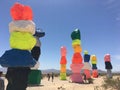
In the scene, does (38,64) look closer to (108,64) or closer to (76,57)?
(76,57)

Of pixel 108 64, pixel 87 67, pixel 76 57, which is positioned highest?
pixel 108 64

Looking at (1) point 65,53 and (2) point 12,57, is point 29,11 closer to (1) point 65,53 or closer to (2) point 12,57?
(2) point 12,57

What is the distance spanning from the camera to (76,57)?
28.4m

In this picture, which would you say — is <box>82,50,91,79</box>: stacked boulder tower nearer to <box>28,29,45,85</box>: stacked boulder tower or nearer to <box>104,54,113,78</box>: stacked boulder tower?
<box>104,54,113,78</box>: stacked boulder tower

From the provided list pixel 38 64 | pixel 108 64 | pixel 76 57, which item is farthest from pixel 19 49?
pixel 108 64

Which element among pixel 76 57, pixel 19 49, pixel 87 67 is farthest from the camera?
pixel 87 67

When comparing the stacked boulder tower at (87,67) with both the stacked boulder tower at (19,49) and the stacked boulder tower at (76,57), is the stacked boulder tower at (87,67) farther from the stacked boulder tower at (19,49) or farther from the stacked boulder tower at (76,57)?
the stacked boulder tower at (19,49)

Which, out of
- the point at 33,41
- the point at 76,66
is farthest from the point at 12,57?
the point at 76,66


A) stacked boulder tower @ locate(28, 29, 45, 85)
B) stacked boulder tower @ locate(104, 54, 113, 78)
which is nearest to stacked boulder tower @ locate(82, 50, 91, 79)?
stacked boulder tower @ locate(104, 54, 113, 78)

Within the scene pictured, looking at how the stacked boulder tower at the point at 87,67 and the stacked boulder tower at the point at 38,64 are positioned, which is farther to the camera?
the stacked boulder tower at the point at 87,67

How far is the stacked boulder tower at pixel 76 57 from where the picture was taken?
2816 centimetres

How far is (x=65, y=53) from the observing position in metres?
32.7

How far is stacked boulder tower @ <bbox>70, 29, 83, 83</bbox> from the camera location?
28.2m

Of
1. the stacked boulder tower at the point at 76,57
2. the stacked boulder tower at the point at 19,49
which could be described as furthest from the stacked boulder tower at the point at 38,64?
the stacked boulder tower at the point at 19,49
